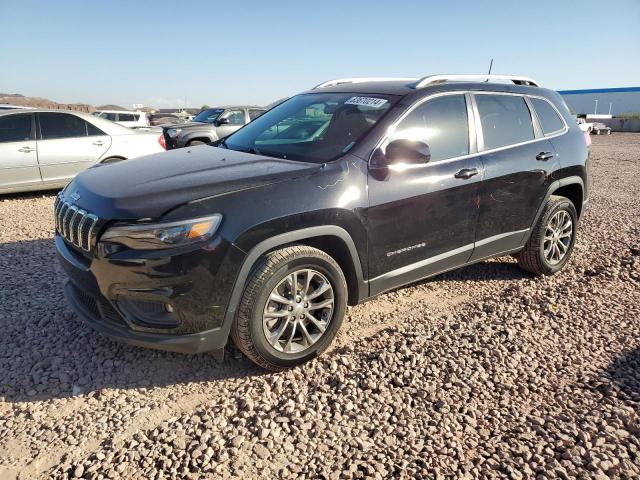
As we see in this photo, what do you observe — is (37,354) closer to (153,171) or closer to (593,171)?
(153,171)

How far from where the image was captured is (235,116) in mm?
13305

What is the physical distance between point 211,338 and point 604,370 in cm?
253

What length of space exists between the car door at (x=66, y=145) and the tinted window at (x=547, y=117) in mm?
6696

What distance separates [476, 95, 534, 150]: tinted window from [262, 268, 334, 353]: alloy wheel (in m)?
1.99

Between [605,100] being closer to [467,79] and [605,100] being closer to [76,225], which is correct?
[467,79]

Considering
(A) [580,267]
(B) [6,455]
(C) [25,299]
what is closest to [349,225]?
(B) [6,455]

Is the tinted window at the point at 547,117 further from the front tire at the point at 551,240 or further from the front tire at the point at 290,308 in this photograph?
the front tire at the point at 290,308

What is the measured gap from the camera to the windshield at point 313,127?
11.1 feet

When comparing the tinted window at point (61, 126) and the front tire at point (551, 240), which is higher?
the tinted window at point (61, 126)

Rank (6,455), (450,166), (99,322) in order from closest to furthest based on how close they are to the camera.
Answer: (6,455), (99,322), (450,166)

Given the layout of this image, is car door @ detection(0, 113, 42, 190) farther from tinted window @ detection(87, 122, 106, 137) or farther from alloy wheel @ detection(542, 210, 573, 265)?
alloy wheel @ detection(542, 210, 573, 265)

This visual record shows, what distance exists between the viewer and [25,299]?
3932 mm

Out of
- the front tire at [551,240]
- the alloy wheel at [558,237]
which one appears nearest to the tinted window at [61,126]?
the front tire at [551,240]

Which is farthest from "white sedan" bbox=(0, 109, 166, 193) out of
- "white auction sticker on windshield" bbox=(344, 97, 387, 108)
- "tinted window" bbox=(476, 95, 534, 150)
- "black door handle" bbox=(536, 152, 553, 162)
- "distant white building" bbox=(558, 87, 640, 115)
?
"distant white building" bbox=(558, 87, 640, 115)
